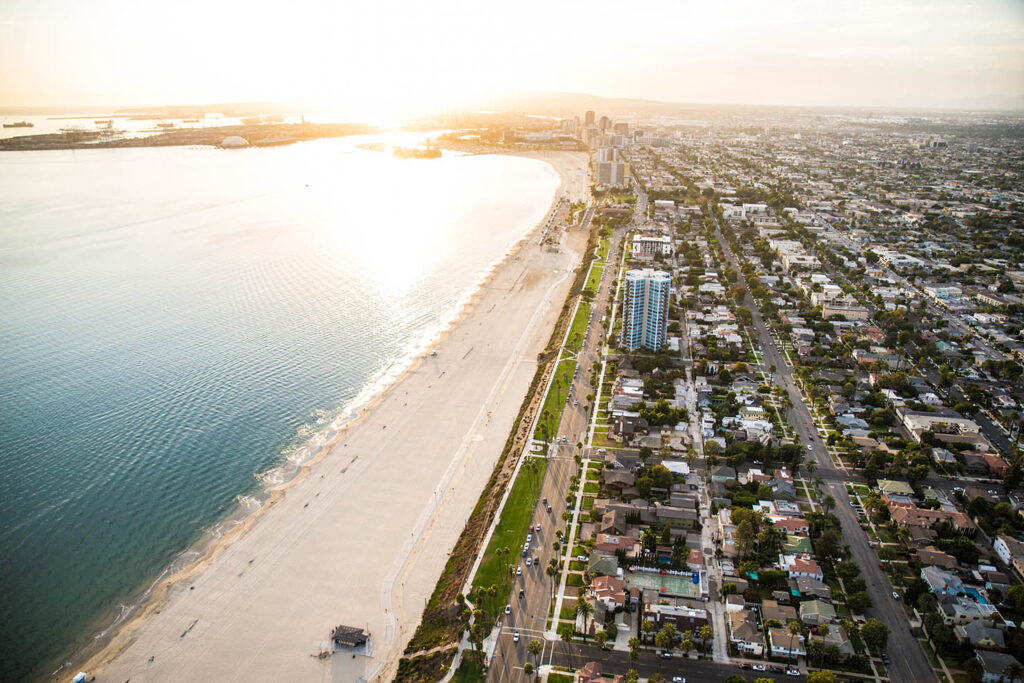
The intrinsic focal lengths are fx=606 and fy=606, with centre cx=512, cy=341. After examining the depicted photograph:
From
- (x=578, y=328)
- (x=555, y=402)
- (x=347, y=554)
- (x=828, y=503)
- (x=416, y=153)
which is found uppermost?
(x=416, y=153)

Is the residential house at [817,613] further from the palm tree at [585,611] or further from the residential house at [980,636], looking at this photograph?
the palm tree at [585,611]

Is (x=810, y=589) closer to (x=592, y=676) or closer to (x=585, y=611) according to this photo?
(x=585, y=611)

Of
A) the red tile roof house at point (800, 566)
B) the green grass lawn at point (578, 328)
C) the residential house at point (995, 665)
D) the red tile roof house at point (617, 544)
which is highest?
the green grass lawn at point (578, 328)

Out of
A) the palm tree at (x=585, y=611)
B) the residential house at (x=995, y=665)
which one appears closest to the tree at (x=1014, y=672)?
the residential house at (x=995, y=665)

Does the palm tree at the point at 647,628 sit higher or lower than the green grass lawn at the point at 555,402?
lower

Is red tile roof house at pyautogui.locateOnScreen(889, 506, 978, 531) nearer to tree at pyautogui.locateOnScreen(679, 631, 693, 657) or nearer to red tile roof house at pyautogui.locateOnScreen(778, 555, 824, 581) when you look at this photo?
red tile roof house at pyautogui.locateOnScreen(778, 555, 824, 581)

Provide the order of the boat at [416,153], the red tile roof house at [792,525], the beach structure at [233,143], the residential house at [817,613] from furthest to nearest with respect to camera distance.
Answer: the beach structure at [233,143] < the boat at [416,153] < the red tile roof house at [792,525] < the residential house at [817,613]

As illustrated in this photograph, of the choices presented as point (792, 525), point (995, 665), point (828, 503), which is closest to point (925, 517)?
point (828, 503)
